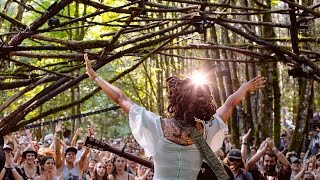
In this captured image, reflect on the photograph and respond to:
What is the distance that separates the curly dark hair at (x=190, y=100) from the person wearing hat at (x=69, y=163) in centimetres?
570

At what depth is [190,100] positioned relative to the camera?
11.9 ft

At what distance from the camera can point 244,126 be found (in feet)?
57.5

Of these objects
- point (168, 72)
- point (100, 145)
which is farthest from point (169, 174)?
point (168, 72)

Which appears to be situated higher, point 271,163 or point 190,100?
point 190,100

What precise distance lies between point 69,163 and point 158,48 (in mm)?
4381

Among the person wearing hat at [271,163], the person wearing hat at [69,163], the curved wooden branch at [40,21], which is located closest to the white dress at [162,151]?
the curved wooden branch at [40,21]

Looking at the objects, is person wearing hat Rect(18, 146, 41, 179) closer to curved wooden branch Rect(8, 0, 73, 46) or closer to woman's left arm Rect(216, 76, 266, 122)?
curved wooden branch Rect(8, 0, 73, 46)

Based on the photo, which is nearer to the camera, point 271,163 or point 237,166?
point 237,166

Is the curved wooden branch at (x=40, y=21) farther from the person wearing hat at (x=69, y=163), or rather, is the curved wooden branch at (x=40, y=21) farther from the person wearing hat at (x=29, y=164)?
the person wearing hat at (x=69, y=163)

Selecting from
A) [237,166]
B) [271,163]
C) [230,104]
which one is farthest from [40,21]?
[271,163]

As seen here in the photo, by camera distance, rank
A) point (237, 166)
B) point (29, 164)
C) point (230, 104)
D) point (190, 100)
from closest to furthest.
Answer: point (190, 100) → point (230, 104) → point (237, 166) → point (29, 164)

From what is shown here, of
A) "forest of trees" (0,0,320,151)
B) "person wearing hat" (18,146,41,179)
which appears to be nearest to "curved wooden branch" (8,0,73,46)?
"forest of trees" (0,0,320,151)

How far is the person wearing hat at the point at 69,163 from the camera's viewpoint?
920 cm

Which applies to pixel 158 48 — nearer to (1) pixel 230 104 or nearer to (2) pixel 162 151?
(1) pixel 230 104
